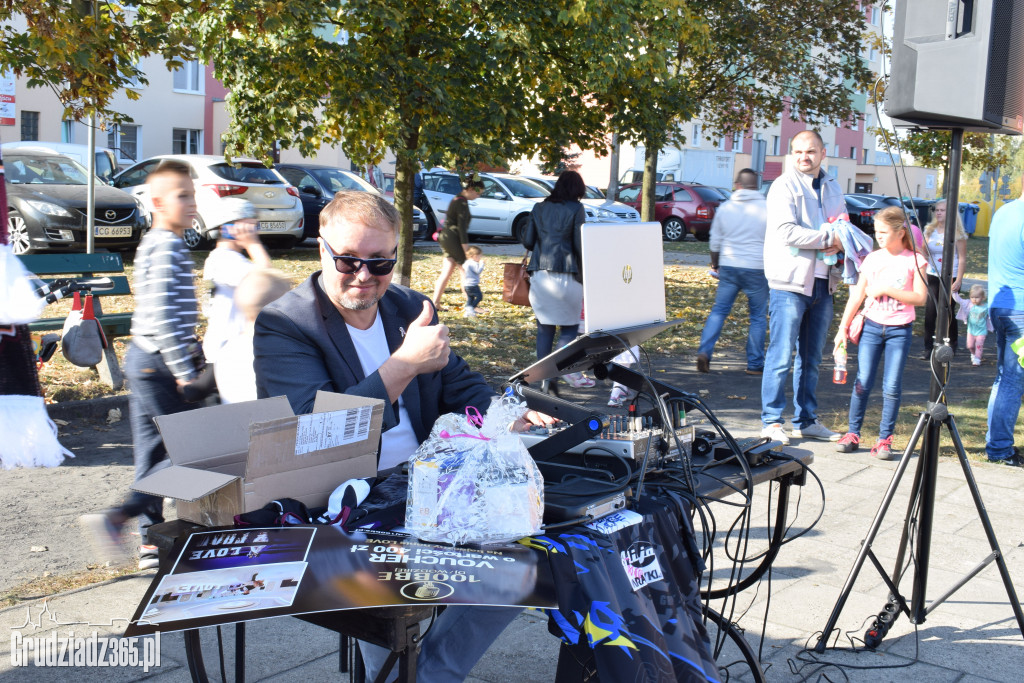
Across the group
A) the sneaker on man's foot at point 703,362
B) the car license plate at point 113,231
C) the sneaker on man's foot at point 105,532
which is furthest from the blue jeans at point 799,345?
the car license plate at point 113,231

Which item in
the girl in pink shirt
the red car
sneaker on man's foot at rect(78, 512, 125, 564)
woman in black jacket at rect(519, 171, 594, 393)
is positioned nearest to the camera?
sneaker on man's foot at rect(78, 512, 125, 564)

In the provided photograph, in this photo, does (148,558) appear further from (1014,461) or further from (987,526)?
(1014,461)

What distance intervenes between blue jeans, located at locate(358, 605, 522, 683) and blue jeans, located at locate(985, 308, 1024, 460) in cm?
469

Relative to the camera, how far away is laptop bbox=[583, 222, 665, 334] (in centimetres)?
279

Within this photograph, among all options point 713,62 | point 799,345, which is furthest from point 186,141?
point 799,345

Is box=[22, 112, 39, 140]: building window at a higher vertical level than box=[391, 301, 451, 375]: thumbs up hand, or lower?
higher

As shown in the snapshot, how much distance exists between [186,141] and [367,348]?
3065cm

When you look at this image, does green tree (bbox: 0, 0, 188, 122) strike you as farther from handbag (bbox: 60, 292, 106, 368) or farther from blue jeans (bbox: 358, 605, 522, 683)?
blue jeans (bbox: 358, 605, 522, 683)

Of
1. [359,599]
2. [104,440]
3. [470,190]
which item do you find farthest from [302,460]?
[470,190]

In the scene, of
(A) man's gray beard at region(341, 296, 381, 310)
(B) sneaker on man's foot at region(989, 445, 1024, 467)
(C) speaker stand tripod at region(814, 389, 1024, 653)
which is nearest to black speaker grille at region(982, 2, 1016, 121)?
(C) speaker stand tripod at region(814, 389, 1024, 653)

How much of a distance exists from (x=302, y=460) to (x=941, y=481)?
474 centimetres

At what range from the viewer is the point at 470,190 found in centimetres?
1074

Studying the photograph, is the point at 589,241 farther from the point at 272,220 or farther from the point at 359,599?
the point at 272,220

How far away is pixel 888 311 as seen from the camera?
20.6 feet
